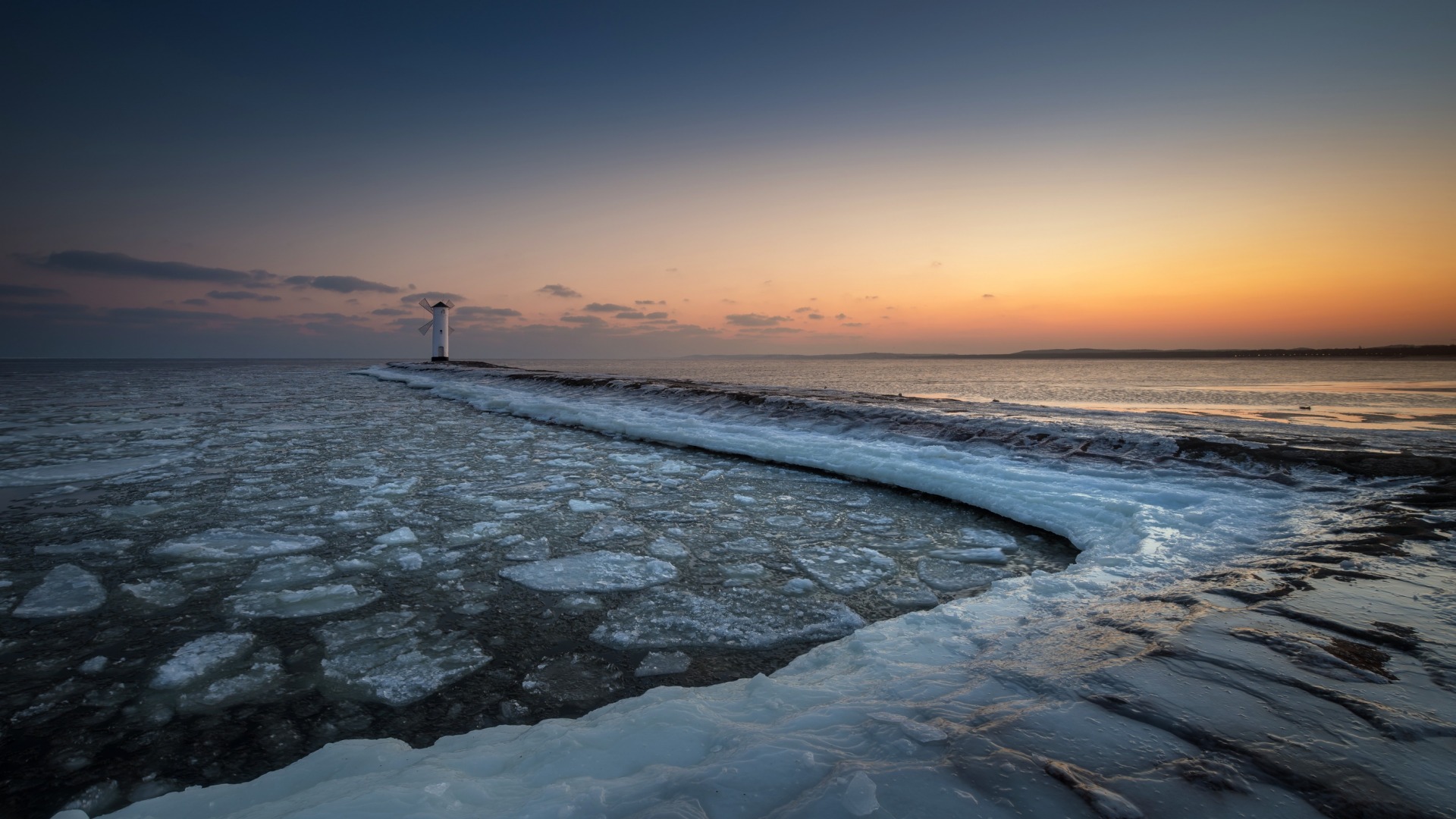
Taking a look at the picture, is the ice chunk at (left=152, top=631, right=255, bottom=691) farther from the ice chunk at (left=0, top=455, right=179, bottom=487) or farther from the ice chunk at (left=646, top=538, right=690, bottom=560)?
the ice chunk at (left=0, top=455, right=179, bottom=487)

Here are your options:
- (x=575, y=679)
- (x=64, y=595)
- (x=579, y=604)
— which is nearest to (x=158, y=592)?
(x=64, y=595)

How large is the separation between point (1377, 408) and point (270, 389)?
1060 inches

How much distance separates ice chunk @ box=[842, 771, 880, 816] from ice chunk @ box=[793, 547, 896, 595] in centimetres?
148

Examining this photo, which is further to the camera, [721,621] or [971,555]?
[971,555]

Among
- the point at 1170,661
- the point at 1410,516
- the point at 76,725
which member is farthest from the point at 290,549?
the point at 1410,516

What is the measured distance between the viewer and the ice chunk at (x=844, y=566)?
2.81 m

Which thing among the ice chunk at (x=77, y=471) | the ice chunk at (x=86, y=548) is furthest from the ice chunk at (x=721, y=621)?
the ice chunk at (x=77, y=471)

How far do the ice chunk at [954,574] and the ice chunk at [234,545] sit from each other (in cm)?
337

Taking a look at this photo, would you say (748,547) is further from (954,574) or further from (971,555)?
(971,555)

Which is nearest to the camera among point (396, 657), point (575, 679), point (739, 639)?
point (575, 679)

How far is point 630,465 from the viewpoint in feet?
19.6

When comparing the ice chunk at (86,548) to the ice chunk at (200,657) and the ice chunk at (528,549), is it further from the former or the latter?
the ice chunk at (528,549)

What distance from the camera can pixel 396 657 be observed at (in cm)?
204

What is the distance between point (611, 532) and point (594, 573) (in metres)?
0.73
